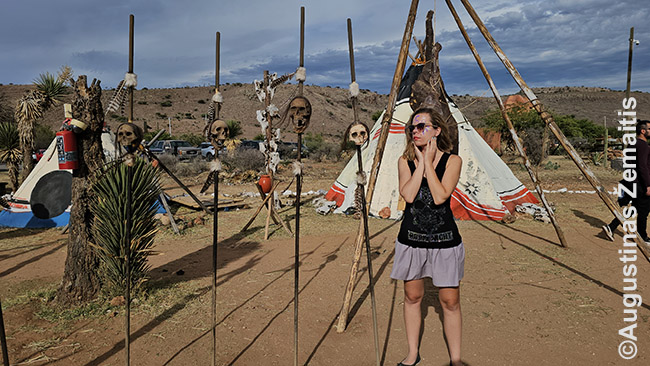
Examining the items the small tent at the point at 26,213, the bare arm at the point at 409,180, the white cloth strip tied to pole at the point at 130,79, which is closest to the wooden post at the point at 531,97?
the bare arm at the point at 409,180

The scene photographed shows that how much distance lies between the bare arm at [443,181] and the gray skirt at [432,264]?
346 millimetres

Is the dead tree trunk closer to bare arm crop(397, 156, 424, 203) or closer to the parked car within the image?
bare arm crop(397, 156, 424, 203)

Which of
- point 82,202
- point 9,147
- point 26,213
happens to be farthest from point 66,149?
point 9,147

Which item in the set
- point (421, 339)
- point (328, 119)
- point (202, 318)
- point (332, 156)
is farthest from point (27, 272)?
point (328, 119)

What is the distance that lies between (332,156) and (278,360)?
20333 mm

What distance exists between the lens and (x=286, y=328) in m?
3.65

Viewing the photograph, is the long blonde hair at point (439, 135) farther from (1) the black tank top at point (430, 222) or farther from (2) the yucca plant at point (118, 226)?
(2) the yucca plant at point (118, 226)

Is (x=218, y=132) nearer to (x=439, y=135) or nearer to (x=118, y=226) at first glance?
(x=439, y=135)

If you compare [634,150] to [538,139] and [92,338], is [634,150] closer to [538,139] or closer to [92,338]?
[92,338]

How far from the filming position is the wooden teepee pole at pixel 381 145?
3568 mm

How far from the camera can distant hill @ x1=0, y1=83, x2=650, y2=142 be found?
50028mm

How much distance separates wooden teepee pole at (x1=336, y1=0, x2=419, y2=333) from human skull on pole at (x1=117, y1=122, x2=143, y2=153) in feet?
6.07

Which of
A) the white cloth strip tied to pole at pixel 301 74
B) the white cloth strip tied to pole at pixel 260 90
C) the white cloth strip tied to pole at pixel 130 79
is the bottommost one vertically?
the white cloth strip tied to pole at pixel 130 79

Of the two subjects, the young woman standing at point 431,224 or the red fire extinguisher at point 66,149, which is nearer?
the young woman standing at point 431,224
